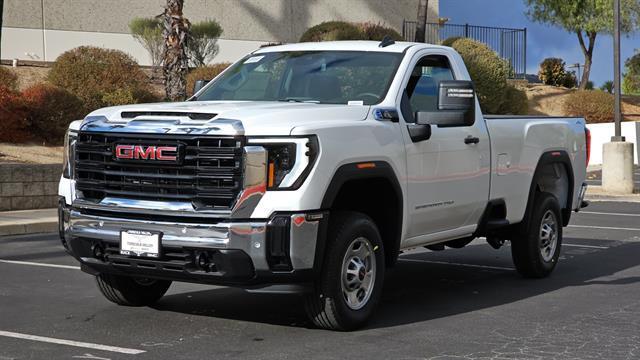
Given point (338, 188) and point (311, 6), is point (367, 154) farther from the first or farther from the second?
point (311, 6)

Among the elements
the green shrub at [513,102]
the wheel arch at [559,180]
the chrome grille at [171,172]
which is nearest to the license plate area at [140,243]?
the chrome grille at [171,172]

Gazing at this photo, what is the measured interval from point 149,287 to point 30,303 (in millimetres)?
1071

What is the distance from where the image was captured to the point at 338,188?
7.63 meters

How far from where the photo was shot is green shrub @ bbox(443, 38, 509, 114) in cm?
3459

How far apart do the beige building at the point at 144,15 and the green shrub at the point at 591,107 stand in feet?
22.1

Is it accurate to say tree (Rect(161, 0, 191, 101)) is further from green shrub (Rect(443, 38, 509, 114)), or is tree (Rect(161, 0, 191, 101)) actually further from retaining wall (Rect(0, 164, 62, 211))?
green shrub (Rect(443, 38, 509, 114))

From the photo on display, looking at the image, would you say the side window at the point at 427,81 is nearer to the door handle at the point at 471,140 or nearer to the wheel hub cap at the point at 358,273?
the door handle at the point at 471,140

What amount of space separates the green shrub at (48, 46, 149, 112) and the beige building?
4.53 m

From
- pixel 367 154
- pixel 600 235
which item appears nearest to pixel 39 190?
pixel 600 235

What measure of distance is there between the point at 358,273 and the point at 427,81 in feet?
6.92

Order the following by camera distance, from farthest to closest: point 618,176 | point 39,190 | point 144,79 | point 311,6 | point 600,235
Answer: point 311,6 → point 144,79 → point 618,176 → point 39,190 → point 600,235

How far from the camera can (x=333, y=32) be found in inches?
1273

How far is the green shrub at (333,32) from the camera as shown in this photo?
105 ft

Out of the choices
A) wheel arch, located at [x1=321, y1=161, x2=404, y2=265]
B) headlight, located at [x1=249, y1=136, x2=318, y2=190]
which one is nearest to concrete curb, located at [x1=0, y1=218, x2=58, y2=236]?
wheel arch, located at [x1=321, y1=161, x2=404, y2=265]
